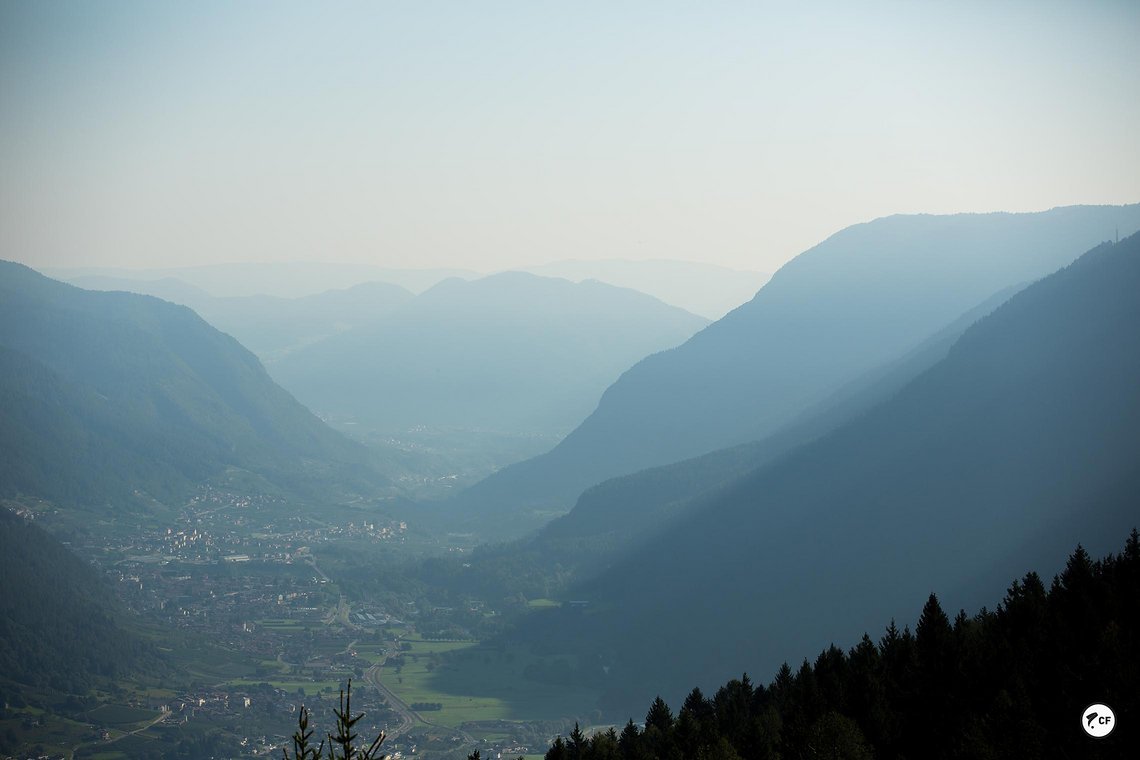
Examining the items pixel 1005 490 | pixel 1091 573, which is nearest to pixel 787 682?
pixel 1091 573

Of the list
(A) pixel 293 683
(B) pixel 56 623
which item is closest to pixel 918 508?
(A) pixel 293 683

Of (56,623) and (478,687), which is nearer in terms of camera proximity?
(478,687)

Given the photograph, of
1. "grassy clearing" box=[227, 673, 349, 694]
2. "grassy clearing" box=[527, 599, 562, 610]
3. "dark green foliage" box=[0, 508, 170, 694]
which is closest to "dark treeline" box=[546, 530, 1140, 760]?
"grassy clearing" box=[227, 673, 349, 694]

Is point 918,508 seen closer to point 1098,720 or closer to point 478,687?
point 478,687

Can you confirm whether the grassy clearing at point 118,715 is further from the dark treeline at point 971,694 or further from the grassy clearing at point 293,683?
the dark treeline at point 971,694

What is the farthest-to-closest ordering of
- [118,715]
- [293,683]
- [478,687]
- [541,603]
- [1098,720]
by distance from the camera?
[541,603] → [478,687] → [293,683] → [118,715] → [1098,720]

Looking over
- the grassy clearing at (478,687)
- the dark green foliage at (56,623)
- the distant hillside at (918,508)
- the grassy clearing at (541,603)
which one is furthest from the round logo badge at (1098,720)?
the grassy clearing at (541,603)
